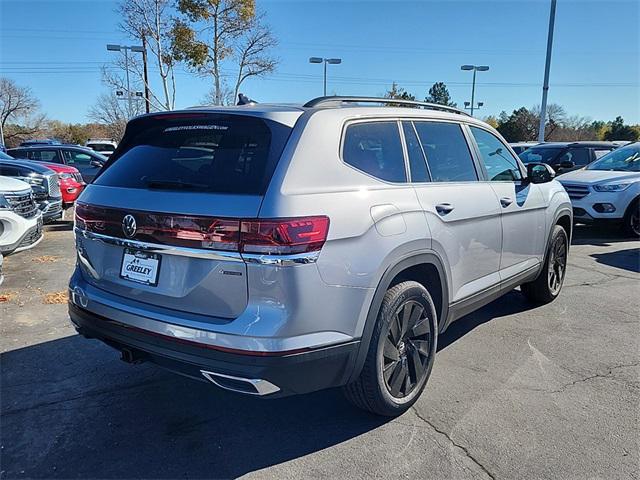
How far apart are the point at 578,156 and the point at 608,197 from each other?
169 inches

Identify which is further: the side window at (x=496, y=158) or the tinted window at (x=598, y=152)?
the tinted window at (x=598, y=152)

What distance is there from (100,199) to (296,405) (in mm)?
1758

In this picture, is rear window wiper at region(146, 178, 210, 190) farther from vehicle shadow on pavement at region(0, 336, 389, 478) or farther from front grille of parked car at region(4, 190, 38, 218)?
front grille of parked car at region(4, 190, 38, 218)

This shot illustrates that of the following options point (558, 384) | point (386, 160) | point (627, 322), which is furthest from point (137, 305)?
point (627, 322)

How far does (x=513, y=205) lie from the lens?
13.4ft

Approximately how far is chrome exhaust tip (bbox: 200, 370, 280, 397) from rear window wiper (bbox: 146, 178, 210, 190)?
0.90m

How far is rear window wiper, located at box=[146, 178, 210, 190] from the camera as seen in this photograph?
2.43 m

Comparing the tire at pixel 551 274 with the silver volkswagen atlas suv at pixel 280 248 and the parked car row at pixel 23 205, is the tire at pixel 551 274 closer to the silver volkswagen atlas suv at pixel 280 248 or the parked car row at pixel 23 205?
the silver volkswagen atlas suv at pixel 280 248

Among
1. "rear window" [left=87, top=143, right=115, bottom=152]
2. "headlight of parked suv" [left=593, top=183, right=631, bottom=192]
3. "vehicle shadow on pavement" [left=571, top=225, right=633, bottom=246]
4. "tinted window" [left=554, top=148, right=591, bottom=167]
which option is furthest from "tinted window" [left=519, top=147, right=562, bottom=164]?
"rear window" [left=87, top=143, right=115, bottom=152]

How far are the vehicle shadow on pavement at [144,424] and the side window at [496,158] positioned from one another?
87.3 inches

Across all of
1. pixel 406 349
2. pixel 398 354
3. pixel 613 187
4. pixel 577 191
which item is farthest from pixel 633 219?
pixel 398 354

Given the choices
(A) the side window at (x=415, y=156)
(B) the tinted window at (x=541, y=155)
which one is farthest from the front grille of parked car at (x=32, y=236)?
(B) the tinted window at (x=541, y=155)

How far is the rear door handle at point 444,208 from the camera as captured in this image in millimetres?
3131

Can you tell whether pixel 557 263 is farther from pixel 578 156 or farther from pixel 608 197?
pixel 578 156
